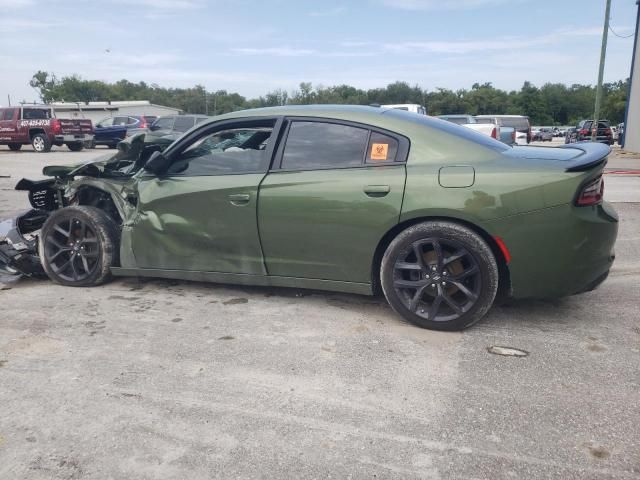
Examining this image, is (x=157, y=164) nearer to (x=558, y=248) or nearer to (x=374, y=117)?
(x=374, y=117)

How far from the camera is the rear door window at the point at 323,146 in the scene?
365cm

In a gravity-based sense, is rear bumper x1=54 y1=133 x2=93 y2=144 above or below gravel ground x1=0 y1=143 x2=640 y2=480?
above

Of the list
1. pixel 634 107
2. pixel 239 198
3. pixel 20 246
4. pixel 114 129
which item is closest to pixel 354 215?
pixel 239 198

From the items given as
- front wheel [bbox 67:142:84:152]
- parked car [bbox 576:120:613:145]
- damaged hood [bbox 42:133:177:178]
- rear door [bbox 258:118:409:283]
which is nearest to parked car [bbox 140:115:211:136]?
front wheel [bbox 67:142:84:152]

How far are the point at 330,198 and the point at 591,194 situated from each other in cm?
163

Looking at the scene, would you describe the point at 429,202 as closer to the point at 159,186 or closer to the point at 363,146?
the point at 363,146

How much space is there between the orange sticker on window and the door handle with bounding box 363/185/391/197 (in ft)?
0.76

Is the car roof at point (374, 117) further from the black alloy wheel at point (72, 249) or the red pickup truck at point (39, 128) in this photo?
the red pickup truck at point (39, 128)

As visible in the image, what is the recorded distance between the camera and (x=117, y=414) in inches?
101

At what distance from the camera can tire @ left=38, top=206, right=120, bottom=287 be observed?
430cm

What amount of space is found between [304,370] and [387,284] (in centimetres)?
88

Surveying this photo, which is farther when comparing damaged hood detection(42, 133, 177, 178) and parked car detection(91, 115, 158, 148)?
parked car detection(91, 115, 158, 148)

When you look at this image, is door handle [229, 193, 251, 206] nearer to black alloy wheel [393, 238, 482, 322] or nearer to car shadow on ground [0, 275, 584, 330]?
car shadow on ground [0, 275, 584, 330]

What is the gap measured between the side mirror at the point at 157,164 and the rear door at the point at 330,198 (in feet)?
2.84
